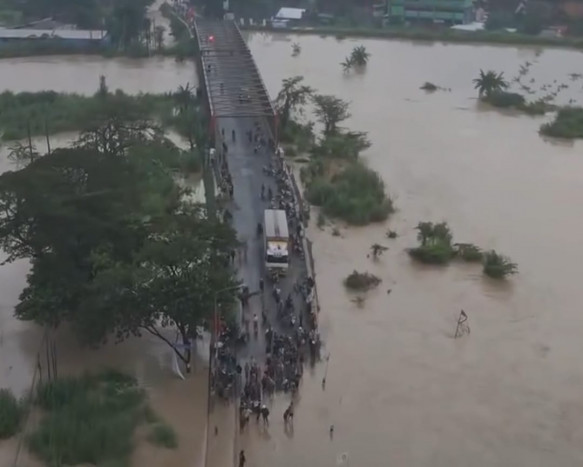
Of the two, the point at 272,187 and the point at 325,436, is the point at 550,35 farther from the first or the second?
the point at 325,436

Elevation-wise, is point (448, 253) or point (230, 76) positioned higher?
point (230, 76)

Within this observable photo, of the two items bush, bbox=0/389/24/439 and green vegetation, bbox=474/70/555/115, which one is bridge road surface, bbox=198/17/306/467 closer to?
bush, bbox=0/389/24/439

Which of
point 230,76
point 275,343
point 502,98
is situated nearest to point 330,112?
point 230,76

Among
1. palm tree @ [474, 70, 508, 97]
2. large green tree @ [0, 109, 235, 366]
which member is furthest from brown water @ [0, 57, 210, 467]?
palm tree @ [474, 70, 508, 97]

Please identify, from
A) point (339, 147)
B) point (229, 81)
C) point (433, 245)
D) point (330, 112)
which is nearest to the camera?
point (433, 245)

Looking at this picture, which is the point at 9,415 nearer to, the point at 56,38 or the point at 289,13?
the point at 56,38

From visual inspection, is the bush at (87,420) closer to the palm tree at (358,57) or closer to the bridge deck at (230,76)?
the bridge deck at (230,76)
